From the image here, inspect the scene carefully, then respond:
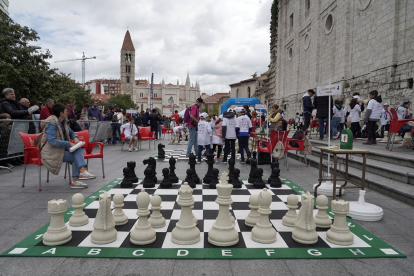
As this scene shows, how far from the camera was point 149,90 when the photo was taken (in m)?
92.9

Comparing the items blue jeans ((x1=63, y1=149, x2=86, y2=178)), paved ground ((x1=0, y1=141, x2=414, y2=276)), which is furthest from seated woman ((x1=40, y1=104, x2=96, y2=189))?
paved ground ((x1=0, y1=141, x2=414, y2=276))

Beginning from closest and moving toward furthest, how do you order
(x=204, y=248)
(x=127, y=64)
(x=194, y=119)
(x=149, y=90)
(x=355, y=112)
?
(x=204, y=248), (x=194, y=119), (x=355, y=112), (x=127, y=64), (x=149, y=90)

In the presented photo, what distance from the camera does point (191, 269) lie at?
1.85 metres

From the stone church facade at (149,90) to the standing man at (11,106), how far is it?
77.5m

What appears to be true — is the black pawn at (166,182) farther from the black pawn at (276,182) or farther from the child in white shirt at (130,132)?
the child in white shirt at (130,132)

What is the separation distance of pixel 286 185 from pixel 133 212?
2649 millimetres

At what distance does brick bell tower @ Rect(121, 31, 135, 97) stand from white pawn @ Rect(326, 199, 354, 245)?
89648mm

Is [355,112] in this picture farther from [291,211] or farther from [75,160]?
[75,160]

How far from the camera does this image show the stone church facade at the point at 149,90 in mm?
84250

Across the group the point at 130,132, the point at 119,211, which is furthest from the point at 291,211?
the point at 130,132

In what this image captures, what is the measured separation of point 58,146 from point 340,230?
154 inches

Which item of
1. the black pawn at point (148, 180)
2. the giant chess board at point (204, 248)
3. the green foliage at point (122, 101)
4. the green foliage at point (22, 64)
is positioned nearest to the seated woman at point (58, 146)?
the black pawn at point (148, 180)

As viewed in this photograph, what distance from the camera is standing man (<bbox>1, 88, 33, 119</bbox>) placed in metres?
5.89

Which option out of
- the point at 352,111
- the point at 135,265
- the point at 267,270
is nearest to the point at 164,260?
the point at 135,265
